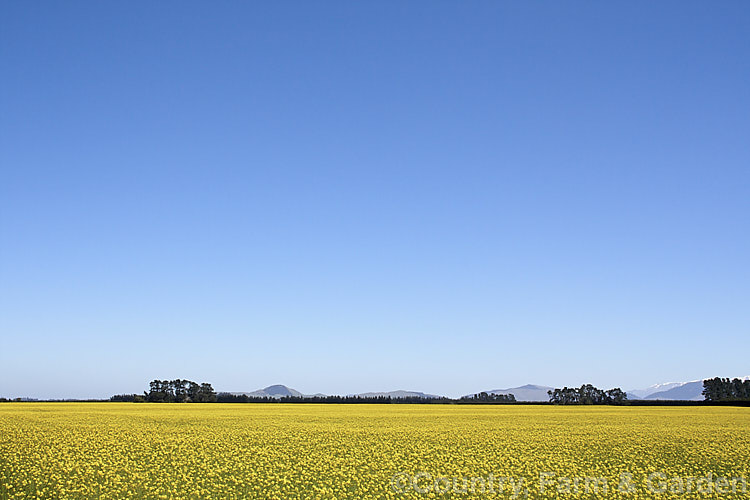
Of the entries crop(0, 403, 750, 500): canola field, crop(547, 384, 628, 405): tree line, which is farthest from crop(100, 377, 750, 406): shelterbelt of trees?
crop(0, 403, 750, 500): canola field

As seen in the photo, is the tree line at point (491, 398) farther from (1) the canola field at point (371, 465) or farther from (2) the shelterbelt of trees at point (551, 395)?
(1) the canola field at point (371, 465)

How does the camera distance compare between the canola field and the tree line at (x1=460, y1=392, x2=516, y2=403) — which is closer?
the canola field

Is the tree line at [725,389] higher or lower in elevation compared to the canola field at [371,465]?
higher

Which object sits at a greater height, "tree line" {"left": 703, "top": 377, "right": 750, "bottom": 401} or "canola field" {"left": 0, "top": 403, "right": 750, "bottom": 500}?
"tree line" {"left": 703, "top": 377, "right": 750, "bottom": 401}

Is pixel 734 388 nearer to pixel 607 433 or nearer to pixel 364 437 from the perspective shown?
pixel 607 433

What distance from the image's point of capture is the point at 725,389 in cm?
16675

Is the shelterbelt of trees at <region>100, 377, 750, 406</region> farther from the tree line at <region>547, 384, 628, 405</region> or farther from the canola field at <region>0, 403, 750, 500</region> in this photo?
the canola field at <region>0, 403, 750, 500</region>

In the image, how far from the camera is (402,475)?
77.6 feet

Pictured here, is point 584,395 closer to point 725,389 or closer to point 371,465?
point 725,389

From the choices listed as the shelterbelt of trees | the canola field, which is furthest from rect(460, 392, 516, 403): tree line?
the canola field

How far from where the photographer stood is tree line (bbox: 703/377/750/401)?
165 metres

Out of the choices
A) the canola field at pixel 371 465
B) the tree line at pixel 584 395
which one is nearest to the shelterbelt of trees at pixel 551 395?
the tree line at pixel 584 395

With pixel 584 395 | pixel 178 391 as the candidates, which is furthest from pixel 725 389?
pixel 178 391

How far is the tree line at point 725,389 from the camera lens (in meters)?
165
